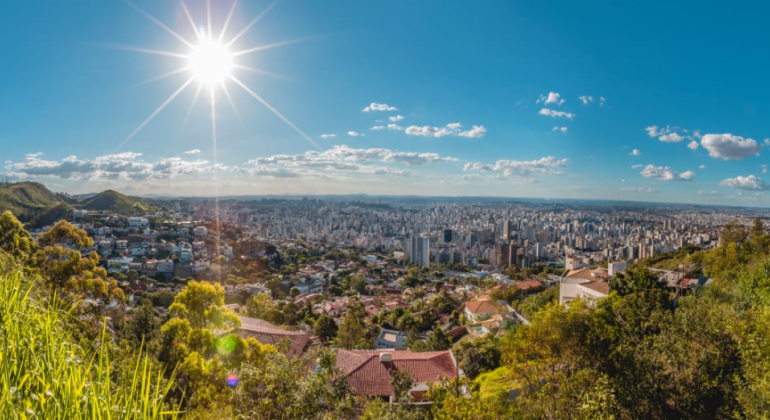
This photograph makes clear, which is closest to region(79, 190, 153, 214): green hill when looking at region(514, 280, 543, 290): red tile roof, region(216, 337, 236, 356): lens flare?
region(514, 280, 543, 290): red tile roof

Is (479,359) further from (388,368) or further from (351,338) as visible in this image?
(351,338)

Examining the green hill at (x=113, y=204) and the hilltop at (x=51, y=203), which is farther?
the green hill at (x=113, y=204)

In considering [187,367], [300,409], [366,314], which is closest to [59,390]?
[300,409]

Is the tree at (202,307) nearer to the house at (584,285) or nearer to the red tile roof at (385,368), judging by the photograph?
the red tile roof at (385,368)

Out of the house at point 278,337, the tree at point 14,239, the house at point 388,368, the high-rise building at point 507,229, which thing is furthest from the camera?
the high-rise building at point 507,229

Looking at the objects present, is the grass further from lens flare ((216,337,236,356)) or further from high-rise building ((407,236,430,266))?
high-rise building ((407,236,430,266))

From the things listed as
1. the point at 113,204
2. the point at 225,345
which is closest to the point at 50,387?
the point at 225,345

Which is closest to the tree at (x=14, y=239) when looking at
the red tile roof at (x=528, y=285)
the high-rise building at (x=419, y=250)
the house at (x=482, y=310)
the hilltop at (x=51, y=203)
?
the house at (x=482, y=310)
